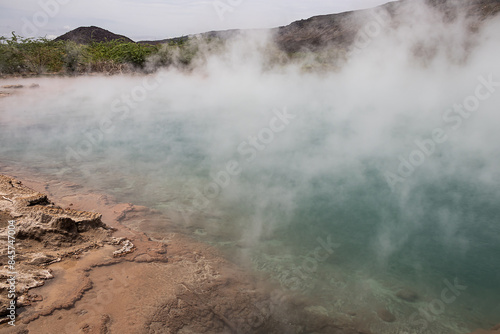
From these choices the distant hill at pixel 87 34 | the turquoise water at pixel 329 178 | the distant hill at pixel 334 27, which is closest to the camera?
the turquoise water at pixel 329 178

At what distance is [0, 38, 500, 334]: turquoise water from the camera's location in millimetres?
3322

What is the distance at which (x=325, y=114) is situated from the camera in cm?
1001

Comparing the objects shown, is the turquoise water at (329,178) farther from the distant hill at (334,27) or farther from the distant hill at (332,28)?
the distant hill at (334,27)

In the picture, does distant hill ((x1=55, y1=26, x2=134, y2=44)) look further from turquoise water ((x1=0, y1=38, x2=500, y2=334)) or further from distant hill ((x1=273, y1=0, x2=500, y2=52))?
turquoise water ((x1=0, y1=38, x2=500, y2=334))

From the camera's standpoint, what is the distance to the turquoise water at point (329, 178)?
10.9ft

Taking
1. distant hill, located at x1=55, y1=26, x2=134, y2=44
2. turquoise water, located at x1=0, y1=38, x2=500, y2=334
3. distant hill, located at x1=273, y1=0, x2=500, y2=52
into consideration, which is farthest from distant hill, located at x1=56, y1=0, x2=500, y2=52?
distant hill, located at x1=55, y1=26, x2=134, y2=44

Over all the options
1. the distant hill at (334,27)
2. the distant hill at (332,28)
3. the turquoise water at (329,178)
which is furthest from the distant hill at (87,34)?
the turquoise water at (329,178)

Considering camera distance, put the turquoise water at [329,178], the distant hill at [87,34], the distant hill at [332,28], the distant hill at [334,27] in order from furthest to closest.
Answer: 1. the distant hill at [87,34]
2. the distant hill at [334,27]
3. the distant hill at [332,28]
4. the turquoise water at [329,178]

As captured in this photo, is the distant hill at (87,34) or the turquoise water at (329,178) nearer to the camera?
the turquoise water at (329,178)

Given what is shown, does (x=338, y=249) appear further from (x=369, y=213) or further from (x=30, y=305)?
(x=30, y=305)

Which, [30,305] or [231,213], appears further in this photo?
[231,213]

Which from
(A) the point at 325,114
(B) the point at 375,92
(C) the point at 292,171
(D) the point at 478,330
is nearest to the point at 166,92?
(A) the point at 325,114

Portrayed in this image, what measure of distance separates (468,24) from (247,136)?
54.6ft

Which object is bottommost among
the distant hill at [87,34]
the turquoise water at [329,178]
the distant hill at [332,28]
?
the turquoise water at [329,178]
